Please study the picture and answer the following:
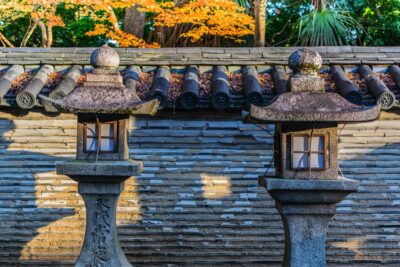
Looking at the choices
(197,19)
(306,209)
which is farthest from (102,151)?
(197,19)

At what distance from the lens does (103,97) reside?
5109 mm

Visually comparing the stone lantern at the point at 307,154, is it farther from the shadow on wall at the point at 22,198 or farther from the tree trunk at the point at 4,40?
Answer: the tree trunk at the point at 4,40

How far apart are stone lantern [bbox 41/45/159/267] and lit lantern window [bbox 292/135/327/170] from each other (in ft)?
4.55

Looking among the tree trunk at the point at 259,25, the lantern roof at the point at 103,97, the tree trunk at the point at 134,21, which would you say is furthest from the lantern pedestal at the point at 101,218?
the tree trunk at the point at 134,21

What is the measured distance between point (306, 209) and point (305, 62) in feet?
4.48

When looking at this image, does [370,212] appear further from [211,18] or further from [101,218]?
[211,18]

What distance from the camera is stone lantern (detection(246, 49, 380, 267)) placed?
4.68m

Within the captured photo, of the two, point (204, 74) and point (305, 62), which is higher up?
point (204, 74)

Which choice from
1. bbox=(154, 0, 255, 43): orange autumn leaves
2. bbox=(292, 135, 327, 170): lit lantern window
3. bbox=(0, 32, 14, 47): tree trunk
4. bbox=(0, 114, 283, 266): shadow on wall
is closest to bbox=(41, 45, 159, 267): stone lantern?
bbox=(0, 114, 283, 266): shadow on wall

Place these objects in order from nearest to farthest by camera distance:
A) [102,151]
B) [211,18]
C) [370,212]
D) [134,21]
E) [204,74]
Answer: [102,151] < [370,212] < [204,74] < [211,18] < [134,21]

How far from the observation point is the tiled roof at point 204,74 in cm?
632

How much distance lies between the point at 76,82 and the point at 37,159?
111 centimetres

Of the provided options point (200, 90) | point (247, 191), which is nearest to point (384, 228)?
point (247, 191)

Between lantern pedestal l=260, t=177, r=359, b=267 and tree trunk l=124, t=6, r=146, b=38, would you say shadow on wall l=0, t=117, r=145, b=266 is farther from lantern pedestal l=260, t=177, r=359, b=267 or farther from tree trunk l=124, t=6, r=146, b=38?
tree trunk l=124, t=6, r=146, b=38
